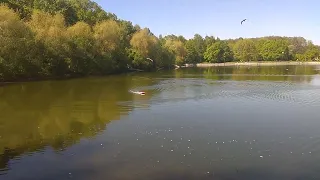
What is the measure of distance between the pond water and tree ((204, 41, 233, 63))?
12361 centimetres

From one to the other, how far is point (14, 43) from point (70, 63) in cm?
1564

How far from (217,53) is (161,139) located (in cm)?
13822

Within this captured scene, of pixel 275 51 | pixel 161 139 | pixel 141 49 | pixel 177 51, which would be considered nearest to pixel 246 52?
pixel 275 51

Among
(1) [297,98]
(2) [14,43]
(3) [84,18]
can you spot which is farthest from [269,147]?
(3) [84,18]

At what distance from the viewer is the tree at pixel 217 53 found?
152000mm

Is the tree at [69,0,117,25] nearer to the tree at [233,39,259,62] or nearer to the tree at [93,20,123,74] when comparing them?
the tree at [93,20,123,74]

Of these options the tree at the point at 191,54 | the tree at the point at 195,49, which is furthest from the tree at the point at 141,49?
the tree at the point at 195,49

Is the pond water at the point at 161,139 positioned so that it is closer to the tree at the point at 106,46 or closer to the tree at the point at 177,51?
the tree at the point at 106,46

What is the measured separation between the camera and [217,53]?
152m

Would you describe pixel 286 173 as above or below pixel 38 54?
below

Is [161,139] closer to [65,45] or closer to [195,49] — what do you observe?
[65,45]

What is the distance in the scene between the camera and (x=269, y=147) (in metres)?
15.8

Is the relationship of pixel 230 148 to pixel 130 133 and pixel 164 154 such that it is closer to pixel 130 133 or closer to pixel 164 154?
pixel 164 154

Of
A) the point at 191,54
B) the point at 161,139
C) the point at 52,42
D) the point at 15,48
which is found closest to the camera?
the point at 161,139
